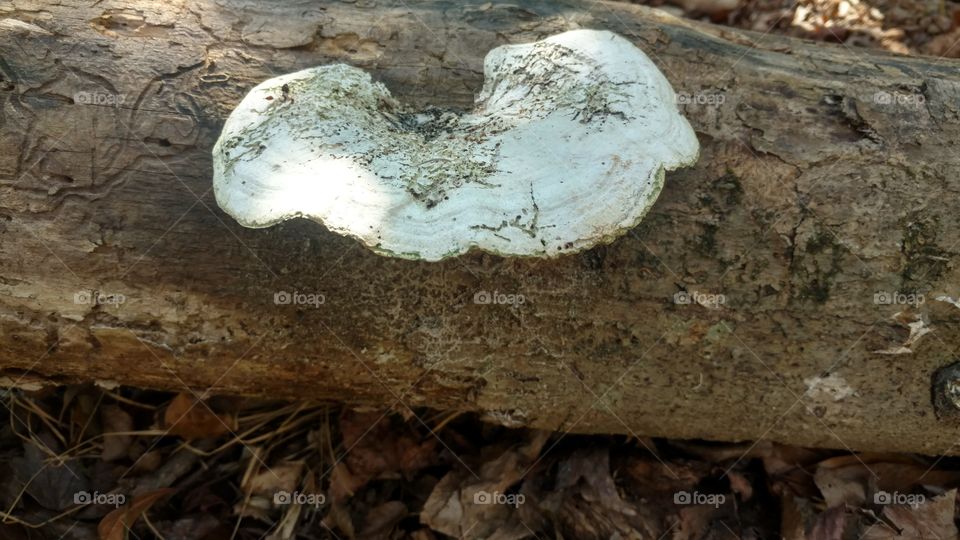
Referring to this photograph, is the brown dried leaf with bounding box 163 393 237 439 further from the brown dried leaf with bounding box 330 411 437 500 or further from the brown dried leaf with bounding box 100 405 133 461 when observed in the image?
the brown dried leaf with bounding box 330 411 437 500

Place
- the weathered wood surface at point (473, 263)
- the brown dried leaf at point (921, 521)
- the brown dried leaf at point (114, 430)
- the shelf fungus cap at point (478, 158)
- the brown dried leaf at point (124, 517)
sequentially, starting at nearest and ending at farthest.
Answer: the shelf fungus cap at point (478, 158), the weathered wood surface at point (473, 263), the brown dried leaf at point (921, 521), the brown dried leaf at point (124, 517), the brown dried leaf at point (114, 430)

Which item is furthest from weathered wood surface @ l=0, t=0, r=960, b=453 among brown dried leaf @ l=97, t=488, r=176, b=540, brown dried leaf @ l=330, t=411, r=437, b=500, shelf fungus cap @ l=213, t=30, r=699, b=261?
brown dried leaf @ l=97, t=488, r=176, b=540

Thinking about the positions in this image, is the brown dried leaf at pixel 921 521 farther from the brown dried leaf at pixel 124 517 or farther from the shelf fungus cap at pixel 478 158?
the brown dried leaf at pixel 124 517

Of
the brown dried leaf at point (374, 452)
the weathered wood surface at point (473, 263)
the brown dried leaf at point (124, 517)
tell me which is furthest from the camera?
the brown dried leaf at point (374, 452)

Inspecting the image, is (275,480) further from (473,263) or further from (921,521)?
(921,521)

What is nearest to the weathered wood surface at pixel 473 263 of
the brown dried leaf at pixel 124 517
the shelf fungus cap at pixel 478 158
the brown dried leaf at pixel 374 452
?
the shelf fungus cap at pixel 478 158

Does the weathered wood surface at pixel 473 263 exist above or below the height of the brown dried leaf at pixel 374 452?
above
